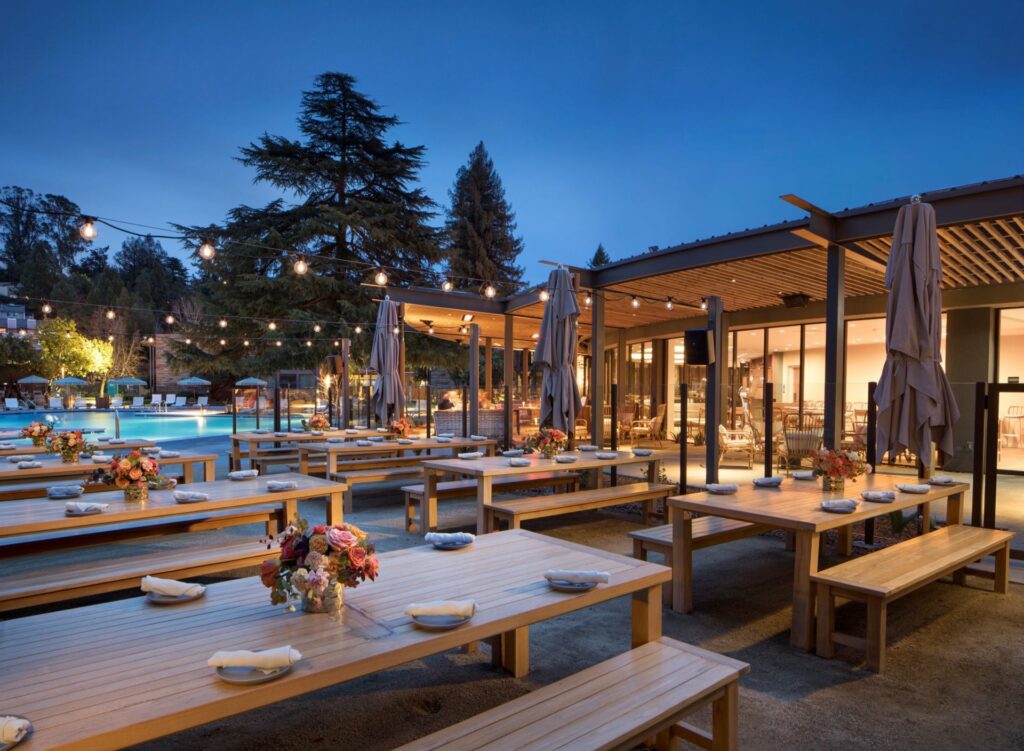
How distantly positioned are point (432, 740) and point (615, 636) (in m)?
2.01

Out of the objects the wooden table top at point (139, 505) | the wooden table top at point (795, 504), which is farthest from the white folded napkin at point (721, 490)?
the wooden table top at point (139, 505)

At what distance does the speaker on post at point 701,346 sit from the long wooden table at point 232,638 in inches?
212

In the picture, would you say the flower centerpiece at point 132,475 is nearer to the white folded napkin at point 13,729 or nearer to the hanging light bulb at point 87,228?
the white folded napkin at point 13,729

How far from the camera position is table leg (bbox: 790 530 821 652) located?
140 inches

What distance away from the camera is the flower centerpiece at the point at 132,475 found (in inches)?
166

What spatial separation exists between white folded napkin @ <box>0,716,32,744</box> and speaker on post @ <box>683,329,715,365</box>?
7.34m

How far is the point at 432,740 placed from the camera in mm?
1924

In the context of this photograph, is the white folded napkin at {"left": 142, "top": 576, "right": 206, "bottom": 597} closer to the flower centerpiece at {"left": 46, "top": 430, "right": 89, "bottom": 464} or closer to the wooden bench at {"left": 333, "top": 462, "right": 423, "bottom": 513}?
the flower centerpiece at {"left": 46, "top": 430, "right": 89, "bottom": 464}

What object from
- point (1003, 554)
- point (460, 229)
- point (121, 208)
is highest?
point (121, 208)

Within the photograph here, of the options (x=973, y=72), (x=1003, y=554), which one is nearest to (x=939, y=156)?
(x=973, y=72)

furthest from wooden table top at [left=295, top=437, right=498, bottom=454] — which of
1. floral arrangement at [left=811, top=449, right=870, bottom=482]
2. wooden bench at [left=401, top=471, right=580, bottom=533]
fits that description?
floral arrangement at [left=811, top=449, right=870, bottom=482]

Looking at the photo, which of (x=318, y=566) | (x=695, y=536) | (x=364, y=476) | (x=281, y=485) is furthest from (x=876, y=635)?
(x=364, y=476)

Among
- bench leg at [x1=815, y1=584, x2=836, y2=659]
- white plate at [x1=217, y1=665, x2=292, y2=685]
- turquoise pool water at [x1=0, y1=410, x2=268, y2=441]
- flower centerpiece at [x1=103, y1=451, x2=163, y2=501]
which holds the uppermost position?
flower centerpiece at [x1=103, y1=451, x2=163, y2=501]

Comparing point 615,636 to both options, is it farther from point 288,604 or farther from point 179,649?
point 179,649
